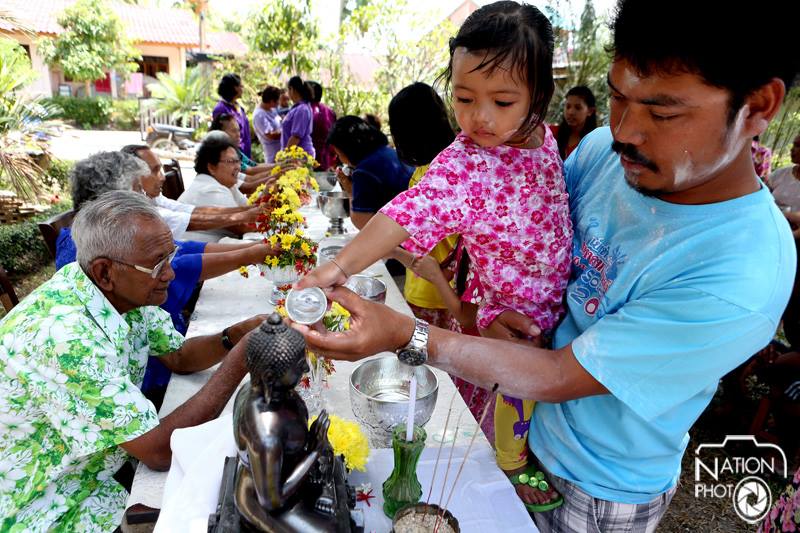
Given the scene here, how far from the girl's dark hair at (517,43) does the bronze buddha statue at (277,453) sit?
1.12 meters

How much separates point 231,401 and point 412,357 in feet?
3.53

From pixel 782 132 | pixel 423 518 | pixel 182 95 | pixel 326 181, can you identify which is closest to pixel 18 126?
pixel 326 181

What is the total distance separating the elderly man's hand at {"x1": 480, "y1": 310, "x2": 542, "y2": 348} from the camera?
170 centimetres

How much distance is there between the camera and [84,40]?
22250 millimetres

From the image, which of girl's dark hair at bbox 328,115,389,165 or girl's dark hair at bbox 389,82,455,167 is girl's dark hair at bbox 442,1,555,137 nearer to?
girl's dark hair at bbox 389,82,455,167

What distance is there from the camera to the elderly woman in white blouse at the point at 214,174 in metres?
4.83

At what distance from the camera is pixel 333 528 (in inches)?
44.0

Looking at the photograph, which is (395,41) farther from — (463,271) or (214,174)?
(463,271)

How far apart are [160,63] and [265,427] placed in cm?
3315

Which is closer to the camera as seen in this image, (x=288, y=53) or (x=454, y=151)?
(x=454, y=151)

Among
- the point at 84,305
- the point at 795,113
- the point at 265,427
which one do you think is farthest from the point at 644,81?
the point at 795,113

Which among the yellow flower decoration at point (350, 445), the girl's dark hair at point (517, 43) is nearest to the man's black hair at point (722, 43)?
the girl's dark hair at point (517, 43)

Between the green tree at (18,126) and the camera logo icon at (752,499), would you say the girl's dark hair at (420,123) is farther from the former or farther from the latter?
the green tree at (18,126)

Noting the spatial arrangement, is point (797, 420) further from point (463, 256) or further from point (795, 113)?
point (795, 113)
